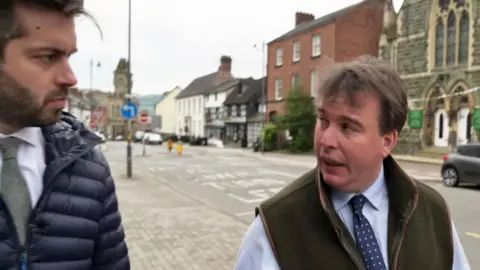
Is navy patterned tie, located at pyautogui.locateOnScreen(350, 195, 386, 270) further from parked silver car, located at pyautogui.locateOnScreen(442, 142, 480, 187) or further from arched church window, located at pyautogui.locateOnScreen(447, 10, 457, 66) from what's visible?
arched church window, located at pyautogui.locateOnScreen(447, 10, 457, 66)

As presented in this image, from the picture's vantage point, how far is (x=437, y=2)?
25703 millimetres

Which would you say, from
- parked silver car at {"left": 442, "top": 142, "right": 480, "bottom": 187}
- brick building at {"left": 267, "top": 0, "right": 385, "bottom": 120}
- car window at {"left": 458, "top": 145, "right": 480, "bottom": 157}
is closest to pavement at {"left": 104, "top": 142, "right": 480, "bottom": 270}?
parked silver car at {"left": 442, "top": 142, "right": 480, "bottom": 187}

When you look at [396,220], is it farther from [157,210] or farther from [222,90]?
[222,90]

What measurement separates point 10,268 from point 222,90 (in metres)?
53.7

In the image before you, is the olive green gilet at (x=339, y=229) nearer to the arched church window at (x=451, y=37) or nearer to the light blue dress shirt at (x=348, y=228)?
the light blue dress shirt at (x=348, y=228)

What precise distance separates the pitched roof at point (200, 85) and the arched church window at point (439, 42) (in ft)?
124

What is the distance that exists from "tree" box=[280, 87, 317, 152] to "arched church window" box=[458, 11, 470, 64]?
1012 centimetres

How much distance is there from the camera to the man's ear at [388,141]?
5.86ft

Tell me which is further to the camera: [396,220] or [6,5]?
[396,220]

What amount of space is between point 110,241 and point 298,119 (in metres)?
30.1

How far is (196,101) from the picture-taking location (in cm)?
6256

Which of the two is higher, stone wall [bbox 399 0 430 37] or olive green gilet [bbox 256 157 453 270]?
stone wall [bbox 399 0 430 37]

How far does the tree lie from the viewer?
31188mm

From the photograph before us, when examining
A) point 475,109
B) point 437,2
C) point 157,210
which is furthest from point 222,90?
point 157,210
